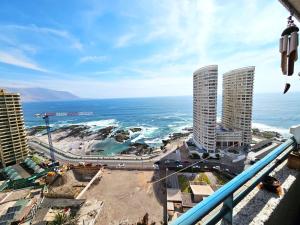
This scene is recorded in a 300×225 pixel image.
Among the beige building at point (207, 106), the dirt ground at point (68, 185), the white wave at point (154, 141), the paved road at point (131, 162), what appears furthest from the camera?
the white wave at point (154, 141)

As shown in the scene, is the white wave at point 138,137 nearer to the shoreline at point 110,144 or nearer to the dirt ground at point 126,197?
the shoreline at point 110,144

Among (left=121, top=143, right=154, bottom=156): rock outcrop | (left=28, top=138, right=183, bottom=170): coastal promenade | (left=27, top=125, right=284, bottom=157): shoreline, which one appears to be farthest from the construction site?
(left=121, top=143, right=154, bottom=156): rock outcrop

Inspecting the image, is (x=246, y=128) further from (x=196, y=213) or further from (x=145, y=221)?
(x=196, y=213)

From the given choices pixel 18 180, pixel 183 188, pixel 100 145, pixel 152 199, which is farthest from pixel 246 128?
pixel 18 180

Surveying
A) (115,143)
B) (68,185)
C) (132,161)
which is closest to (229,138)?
(132,161)

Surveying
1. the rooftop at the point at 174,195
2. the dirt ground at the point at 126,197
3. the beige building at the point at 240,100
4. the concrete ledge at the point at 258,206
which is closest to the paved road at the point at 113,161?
the dirt ground at the point at 126,197

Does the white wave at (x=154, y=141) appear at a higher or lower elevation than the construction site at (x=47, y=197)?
lower

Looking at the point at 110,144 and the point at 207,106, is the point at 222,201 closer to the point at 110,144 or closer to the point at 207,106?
the point at 207,106
